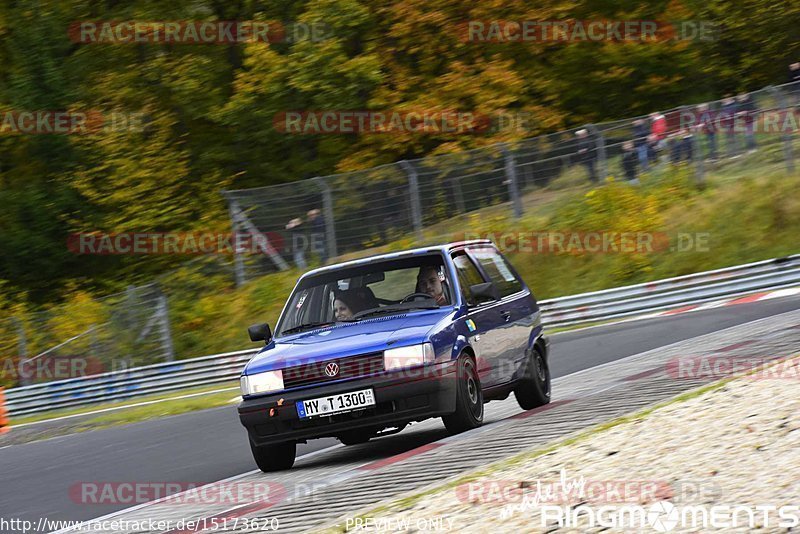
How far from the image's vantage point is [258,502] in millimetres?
8266

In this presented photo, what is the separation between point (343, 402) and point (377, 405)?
0.85 ft

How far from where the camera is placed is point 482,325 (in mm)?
10719

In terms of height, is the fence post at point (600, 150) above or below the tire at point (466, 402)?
above

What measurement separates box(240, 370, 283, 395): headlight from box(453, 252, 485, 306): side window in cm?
184

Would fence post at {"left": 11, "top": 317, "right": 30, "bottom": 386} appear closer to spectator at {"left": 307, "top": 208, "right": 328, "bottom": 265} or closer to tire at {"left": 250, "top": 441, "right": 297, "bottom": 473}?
spectator at {"left": 307, "top": 208, "right": 328, "bottom": 265}

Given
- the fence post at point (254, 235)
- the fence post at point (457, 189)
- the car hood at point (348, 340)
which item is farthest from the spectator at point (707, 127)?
the car hood at point (348, 340)

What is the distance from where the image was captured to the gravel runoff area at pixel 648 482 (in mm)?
5449

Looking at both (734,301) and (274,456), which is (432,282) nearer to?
(274,456)

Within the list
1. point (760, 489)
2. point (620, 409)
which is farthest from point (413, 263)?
point (760, 489)

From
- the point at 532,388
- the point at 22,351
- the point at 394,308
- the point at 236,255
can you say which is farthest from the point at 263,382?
the point at 22,351

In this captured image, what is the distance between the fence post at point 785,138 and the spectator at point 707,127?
1313 mm

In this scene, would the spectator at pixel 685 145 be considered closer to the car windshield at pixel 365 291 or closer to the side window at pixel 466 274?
the side window at pixel 466 274

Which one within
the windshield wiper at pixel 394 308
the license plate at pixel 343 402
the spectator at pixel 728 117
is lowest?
→ the license plate at pixel 343 402

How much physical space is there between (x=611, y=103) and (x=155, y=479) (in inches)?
1193
